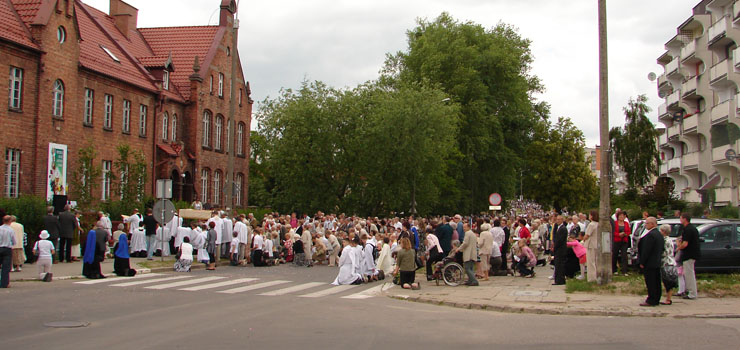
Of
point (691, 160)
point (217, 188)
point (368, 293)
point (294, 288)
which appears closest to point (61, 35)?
point (217, 188)

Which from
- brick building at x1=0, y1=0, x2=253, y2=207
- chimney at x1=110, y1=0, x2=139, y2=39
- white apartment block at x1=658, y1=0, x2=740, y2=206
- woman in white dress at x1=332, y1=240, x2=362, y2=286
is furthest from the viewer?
chimney at x1=110, y1=0, x2=139, y2=39

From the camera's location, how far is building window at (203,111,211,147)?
45875 millimetres

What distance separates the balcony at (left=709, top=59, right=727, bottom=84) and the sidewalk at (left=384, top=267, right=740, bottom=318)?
2914cm

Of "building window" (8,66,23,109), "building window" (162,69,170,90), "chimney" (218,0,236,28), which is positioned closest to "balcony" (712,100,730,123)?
"chimney" (218,0,236,28)

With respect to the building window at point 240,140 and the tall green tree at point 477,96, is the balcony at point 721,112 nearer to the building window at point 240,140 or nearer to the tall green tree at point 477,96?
the tall green tree at point 477,96

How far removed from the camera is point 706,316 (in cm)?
1202

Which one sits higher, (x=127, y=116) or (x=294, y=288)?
(x=127, y=116)

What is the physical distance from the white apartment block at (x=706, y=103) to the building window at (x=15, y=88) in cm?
3517

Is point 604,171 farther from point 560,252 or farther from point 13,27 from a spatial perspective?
point 13,27

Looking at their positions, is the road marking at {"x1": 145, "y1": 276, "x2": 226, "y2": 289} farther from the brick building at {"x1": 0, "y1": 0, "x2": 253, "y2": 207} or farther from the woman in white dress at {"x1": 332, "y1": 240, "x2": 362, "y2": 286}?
the brick building at {"x1": 0, "y1": 0, "x2": 253, "y2": 207}

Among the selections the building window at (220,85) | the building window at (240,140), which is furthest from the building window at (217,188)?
the building window at (220,85)

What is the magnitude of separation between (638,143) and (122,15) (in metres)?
46.0

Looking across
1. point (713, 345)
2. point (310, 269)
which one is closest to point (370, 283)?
point (310, 269)

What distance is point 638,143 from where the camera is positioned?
216 ft
